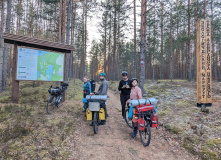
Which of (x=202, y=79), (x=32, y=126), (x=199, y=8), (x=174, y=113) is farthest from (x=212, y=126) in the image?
(x=199, y=8)

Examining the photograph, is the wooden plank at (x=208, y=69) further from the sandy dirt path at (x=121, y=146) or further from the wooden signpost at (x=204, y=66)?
the sandy dirt path at (x=121, y=146)

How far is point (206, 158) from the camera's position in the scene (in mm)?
3191

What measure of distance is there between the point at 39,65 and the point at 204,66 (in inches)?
372

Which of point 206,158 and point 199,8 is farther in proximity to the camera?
point 199,8

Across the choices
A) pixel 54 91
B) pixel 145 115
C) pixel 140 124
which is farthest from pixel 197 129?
pixel 54 91

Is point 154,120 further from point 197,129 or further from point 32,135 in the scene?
point 32,135

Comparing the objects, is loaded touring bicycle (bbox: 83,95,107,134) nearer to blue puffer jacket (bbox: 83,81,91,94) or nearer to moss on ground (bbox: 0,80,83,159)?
moss on ground (bbox: 0,80,83,159)

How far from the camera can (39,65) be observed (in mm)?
6922

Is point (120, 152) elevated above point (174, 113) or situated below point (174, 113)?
below

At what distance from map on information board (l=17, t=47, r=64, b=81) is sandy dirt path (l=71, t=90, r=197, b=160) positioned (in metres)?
4.09

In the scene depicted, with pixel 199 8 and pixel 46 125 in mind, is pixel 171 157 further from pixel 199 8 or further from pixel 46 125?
pixel 199 8

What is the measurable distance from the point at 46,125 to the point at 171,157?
14.4 ft

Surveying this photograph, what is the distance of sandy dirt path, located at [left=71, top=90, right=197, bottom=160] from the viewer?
3.33 meters

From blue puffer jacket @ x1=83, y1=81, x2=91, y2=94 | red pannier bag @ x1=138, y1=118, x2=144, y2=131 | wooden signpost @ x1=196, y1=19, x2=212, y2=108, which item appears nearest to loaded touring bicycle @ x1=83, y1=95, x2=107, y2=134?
red pannier bag @ x1=138, y1=118, x2=144, y2=131
